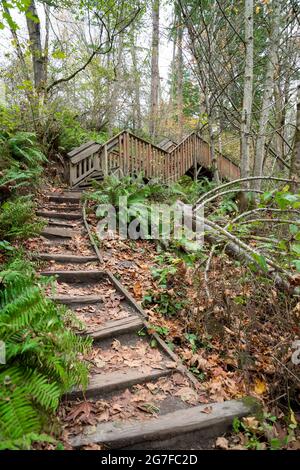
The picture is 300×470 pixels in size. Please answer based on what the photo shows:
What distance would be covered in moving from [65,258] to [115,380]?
94.1 inches

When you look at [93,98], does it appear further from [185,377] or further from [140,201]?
[185,377]

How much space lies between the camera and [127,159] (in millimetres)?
7996

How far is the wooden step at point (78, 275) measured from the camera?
163 inches

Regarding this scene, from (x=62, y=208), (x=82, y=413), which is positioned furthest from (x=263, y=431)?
(x=62, y=208)

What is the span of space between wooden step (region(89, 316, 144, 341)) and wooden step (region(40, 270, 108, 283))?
1029 mm

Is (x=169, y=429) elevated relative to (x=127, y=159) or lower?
lower

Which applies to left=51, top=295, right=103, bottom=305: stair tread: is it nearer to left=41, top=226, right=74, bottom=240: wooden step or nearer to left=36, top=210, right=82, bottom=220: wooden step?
left=41, top=226, right=74, bottom=240: wooden step

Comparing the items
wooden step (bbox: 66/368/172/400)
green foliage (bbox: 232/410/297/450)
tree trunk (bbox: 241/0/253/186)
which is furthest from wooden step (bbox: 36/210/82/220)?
green foliage (bbox: 232/410/297/450)

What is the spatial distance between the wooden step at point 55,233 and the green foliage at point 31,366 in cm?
273

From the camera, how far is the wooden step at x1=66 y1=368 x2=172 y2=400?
2535 mm

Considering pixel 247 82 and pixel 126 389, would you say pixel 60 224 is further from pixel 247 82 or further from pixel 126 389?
pixel 247 82

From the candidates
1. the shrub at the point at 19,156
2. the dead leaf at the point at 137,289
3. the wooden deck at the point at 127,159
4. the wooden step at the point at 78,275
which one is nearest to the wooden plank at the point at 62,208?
the shrub at the point at 19,156

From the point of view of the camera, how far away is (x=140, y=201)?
6457 millimetres
